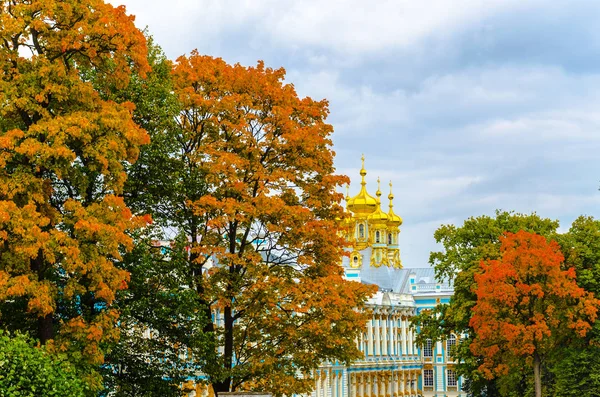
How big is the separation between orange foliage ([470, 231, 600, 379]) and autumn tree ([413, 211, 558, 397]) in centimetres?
410

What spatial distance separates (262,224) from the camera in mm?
28984

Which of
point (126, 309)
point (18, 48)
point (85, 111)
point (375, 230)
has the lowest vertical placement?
point (126, 309)

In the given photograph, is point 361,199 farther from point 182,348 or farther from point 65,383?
point 65,383

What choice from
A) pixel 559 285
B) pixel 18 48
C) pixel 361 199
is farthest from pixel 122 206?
pixel 361 199

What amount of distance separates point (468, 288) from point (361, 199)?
230 ft

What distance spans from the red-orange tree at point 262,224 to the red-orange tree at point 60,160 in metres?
5.15

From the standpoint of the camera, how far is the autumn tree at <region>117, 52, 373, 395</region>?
27656 millimetres

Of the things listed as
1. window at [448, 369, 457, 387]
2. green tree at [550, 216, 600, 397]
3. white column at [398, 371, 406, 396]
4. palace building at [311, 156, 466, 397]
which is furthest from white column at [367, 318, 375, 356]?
green tree at [550, 216, 600, 397]

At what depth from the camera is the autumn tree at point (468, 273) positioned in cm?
4403

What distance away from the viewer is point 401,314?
105 m

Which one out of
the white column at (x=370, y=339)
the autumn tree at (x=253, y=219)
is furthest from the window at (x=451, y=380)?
the autumn tree at (x=253, y=219)

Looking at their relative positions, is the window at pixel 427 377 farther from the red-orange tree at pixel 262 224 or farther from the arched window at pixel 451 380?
the red-orange tree at pixel 262 224

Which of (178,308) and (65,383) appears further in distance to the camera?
(178,308)

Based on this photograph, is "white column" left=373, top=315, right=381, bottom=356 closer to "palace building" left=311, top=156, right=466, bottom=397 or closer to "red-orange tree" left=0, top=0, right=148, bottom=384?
"palace building" left=311, top=156, right=466, bottom=397
